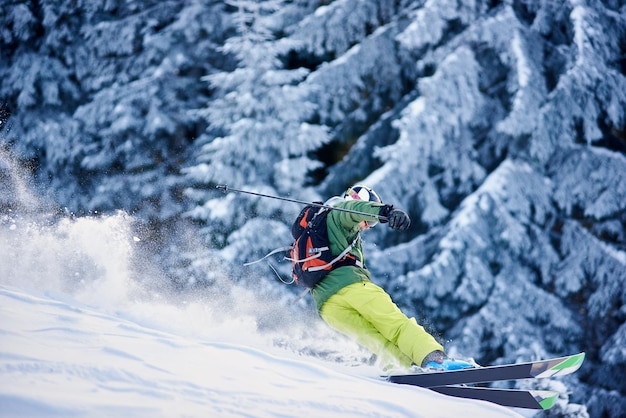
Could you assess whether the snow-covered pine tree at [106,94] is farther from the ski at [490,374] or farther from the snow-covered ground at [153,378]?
the ski at [490,374]

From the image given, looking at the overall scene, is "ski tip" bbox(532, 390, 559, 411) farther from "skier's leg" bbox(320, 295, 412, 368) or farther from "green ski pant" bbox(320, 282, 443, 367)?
"skier's leg" bbox(320, 295, 412, 368)

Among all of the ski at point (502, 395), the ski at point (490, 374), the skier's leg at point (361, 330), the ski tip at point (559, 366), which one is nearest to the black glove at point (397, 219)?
the skier's leg at point (361, 330)

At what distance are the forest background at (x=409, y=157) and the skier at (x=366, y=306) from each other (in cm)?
419

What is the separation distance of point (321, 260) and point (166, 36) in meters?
8.54

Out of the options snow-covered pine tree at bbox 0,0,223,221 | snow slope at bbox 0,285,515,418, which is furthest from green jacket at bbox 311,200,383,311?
snow-covered pine tree at bbox 0,0,223,221

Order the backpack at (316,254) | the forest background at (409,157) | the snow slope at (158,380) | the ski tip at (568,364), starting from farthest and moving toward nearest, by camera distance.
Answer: the forest background at (409,157) → the backpack at (316,254) → the ski tip at (568,364) → the snow slope at (158,380)

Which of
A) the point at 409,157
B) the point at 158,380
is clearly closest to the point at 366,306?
the point at 158,380

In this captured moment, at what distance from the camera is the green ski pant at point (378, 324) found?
441cm

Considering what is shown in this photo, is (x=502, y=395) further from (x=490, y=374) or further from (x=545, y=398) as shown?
(x=545, y=398)

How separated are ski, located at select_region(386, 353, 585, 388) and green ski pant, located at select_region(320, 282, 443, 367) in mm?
125

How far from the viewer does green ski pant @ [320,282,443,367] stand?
4.41 meters

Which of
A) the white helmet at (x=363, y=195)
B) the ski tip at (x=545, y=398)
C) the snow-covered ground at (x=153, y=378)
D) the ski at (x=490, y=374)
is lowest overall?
the ski tip at (x=545, y=398)

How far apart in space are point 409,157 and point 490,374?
20.0 ft

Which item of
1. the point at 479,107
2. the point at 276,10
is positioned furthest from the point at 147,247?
the point at 479,107
